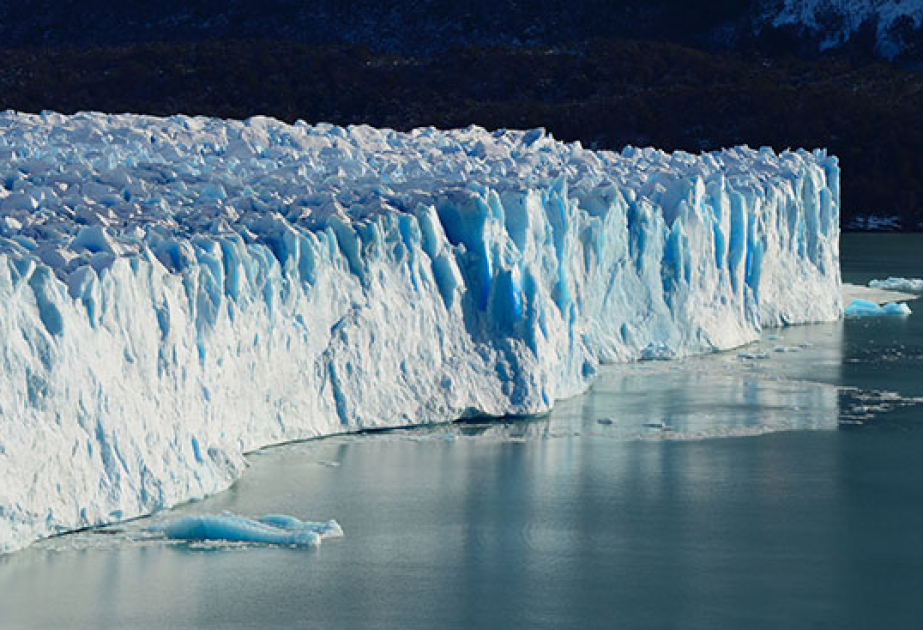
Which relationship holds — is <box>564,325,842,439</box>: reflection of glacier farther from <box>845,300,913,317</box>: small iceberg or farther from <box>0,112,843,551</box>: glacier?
<box>845,300,913,317</box>: small iceberg

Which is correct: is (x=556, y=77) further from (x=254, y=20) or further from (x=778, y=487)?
(x=778, y=487)

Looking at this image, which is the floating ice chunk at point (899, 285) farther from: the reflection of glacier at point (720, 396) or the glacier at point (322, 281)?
the reflection of glacier at point (720, 396)

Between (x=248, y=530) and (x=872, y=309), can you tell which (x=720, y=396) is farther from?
(x=872, y=309)

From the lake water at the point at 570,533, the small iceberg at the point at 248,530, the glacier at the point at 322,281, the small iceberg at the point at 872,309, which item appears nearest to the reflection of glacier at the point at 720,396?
the lake water at the point at 570,533

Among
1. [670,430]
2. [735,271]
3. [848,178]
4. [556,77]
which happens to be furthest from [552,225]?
[556,77]

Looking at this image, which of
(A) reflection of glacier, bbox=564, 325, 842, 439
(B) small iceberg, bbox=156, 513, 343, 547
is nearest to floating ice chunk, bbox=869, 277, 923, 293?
(A) reflection of glacier, bbox=564, 325, 842, 439

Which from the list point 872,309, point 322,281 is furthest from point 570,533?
point 872,309
